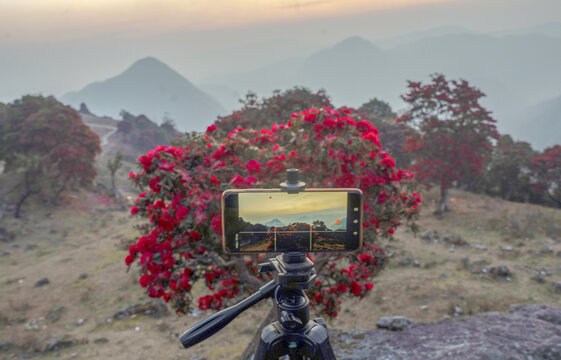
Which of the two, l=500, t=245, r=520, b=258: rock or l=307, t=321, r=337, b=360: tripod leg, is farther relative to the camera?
l=500, t=245, r=520, b=258: rock

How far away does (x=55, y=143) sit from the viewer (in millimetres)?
17438

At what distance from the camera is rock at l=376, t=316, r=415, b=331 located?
604 centimetres

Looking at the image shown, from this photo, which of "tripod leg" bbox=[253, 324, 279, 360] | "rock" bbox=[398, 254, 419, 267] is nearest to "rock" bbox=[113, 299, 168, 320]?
"rock" bbox=[398, 254, 419, 267]

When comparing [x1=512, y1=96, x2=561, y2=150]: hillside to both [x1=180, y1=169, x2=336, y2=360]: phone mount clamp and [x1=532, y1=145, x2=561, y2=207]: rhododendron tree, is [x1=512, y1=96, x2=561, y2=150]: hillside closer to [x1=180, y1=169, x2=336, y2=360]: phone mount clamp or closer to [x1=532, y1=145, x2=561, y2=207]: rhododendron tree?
[x1=532, y1=145, x2=561, y2=207]: rhododendron tree

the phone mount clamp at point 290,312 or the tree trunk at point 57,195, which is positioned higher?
the phone mount clamp at point 290,312

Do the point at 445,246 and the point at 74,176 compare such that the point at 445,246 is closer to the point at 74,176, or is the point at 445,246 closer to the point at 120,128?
the point at 74,176

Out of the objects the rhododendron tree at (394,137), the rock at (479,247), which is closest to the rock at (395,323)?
the rock at (479,247)

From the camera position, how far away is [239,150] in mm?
4473

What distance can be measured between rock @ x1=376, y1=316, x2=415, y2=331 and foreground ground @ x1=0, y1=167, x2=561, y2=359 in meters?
0.35

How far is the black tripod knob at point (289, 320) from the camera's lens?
1.41m

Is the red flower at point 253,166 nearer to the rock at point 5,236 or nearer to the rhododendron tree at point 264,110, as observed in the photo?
the rhododendron tree at point 264,110

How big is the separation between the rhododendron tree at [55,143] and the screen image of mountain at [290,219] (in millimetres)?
18938

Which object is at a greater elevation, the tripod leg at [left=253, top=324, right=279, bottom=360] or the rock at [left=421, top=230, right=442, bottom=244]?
the tripod leg at [left=253, top=324, right=279, bottom=360]

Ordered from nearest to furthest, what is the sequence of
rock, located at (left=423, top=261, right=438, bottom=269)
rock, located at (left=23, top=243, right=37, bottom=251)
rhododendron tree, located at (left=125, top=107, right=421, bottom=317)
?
rhododendron tree, located at (left=125, top=107, right=421, bottom=317), rock, located at (left=423, top=261, right=438, bottom=269), rock, located at (left=23, top=243, right=37, bottom=251)
